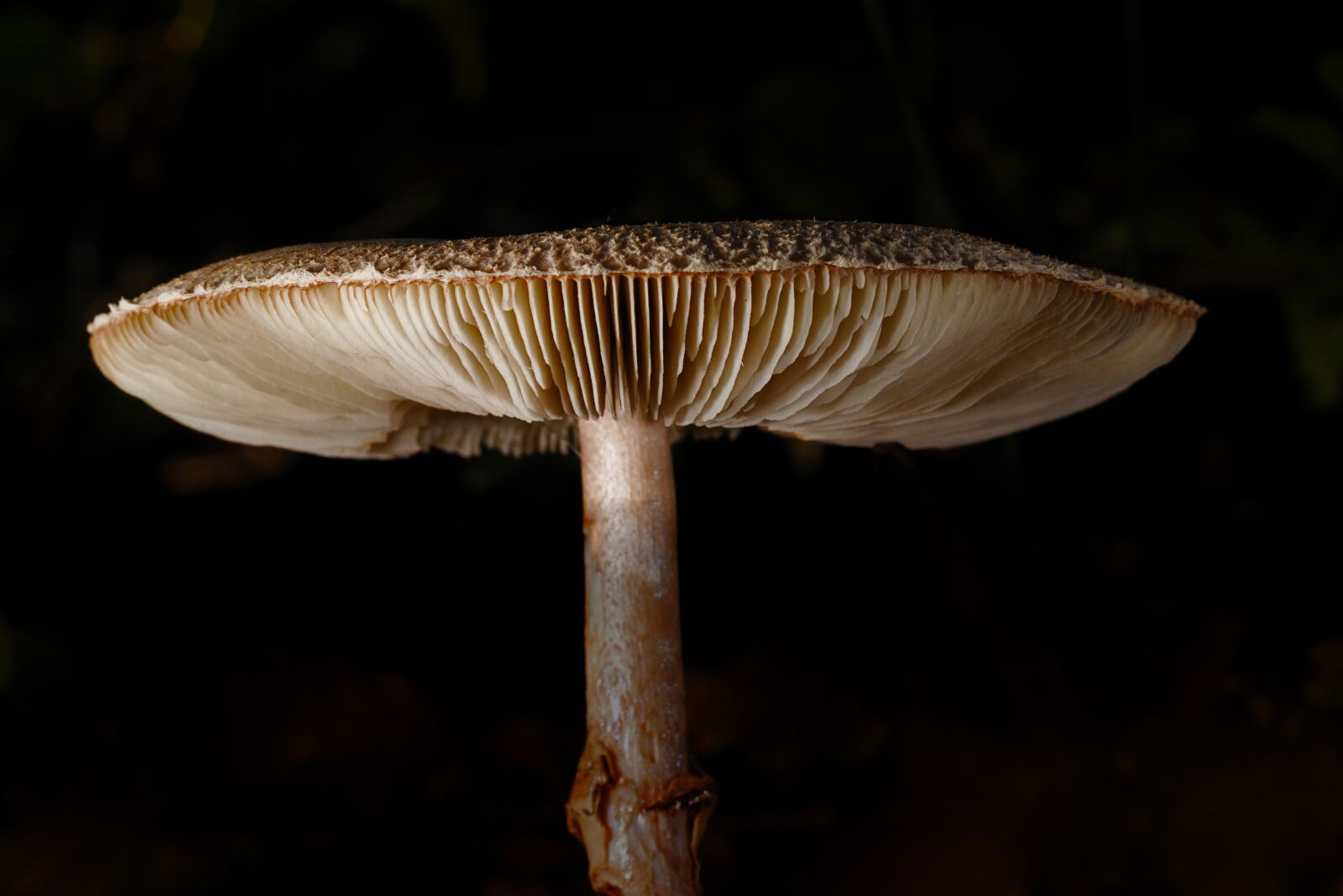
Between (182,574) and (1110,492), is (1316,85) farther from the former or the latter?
(182,574)

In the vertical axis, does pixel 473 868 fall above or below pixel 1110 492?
below

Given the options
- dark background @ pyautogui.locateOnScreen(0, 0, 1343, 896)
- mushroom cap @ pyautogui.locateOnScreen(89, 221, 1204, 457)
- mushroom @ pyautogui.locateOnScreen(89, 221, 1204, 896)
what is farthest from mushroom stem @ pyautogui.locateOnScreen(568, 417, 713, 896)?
dark background @ pyautogui.locateOnScreen(0, 0, 1343, 896)

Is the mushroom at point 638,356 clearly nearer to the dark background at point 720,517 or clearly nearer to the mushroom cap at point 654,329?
the mushroom cap at point 654,329

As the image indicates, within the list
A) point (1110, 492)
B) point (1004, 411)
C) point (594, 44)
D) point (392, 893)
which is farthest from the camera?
point (594, 44)

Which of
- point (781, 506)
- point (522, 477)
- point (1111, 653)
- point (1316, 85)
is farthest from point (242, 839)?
point (1316, 85)

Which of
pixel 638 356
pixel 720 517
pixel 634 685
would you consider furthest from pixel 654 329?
pixel 720 517

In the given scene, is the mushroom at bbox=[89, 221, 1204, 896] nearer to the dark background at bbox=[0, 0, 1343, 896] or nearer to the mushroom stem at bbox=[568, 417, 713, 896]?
the mushroom stem at bbox=[568, 417, 713, 896]

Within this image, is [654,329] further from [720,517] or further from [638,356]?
[720,517]
